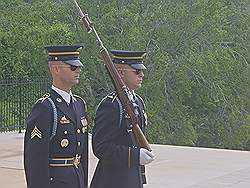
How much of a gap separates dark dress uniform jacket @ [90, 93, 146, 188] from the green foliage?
45.0 ft

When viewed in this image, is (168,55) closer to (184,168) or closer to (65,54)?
(184,168)

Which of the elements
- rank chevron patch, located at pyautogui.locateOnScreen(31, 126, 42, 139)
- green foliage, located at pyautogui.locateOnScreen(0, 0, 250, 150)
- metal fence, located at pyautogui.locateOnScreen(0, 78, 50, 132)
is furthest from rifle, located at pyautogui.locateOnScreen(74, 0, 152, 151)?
green foliage, located at pyautogui.locateOnScreen(0, 0, 250, 150)

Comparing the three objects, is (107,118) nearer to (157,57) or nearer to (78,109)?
(78,109)

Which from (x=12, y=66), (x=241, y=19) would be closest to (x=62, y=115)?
(x=12, y=66)

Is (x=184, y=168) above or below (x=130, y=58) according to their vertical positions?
below

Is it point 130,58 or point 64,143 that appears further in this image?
point 130,58

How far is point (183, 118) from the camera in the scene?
68.5 feet

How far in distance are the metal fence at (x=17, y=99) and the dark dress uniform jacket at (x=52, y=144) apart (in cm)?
1020

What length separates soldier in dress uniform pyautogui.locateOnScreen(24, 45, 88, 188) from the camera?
4.59 metres

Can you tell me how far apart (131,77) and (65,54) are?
59 cm

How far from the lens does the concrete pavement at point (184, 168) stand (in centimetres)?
945

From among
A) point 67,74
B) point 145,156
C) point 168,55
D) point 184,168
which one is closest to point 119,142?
point 145,156

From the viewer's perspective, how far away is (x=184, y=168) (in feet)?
35.2

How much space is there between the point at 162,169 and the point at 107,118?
560cm
